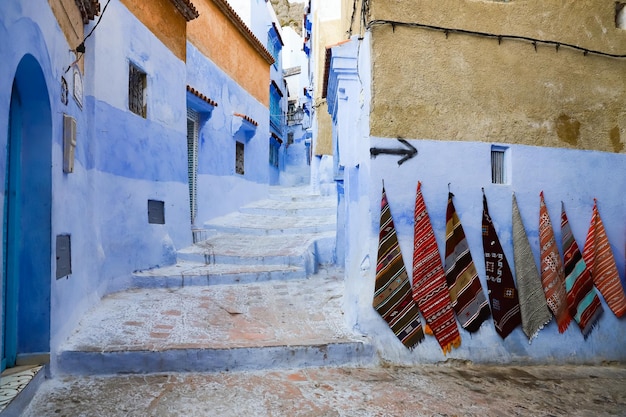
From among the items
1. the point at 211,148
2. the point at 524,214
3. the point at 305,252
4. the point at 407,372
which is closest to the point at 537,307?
the point at 524,214

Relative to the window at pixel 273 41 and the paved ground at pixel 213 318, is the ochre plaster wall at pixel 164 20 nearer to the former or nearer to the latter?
the paved ground at pixel 213 318

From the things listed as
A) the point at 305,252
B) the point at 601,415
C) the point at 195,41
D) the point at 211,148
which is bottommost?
the point at 601,415

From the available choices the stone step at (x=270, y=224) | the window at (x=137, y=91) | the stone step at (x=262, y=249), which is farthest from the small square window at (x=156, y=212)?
the stone step at (x=270, y=224)

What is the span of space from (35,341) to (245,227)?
647cm

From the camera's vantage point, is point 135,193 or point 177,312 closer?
point 177,312

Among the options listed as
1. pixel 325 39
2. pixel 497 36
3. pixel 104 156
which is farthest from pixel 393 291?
pixel 325 39

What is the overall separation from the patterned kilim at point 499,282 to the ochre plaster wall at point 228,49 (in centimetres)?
807

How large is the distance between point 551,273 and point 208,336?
144 inches

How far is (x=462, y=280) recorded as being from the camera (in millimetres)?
4234

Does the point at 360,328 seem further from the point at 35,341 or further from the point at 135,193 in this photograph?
the point at 135,193

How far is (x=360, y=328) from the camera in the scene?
165 inches

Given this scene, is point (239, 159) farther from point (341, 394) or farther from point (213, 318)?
point (341, 394)

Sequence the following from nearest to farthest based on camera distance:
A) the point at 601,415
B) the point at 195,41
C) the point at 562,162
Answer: the point at 601,415, the point at 562,162, the point at 195,41

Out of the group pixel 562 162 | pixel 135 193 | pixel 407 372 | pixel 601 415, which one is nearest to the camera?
pixel 601 415
